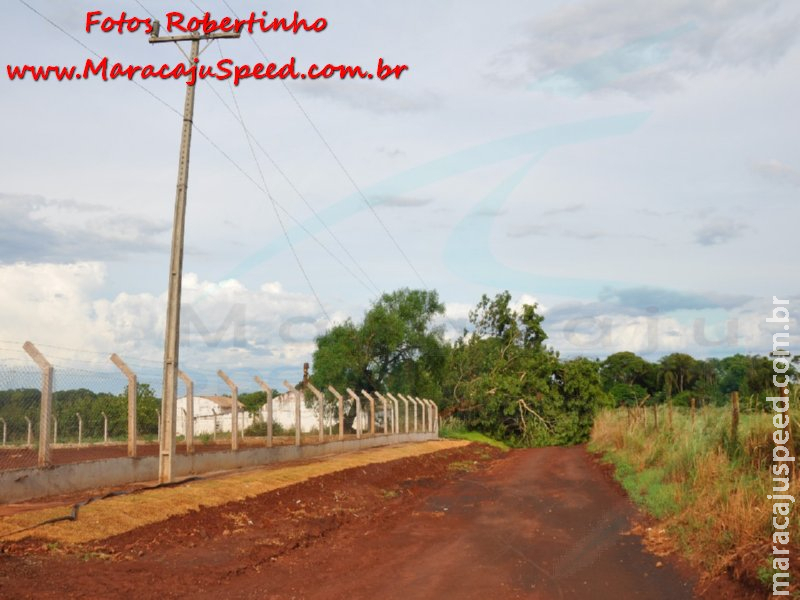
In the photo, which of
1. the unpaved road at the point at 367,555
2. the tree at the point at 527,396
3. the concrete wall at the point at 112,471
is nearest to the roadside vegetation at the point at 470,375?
the tree at the point at 527,396

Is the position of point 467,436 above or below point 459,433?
below

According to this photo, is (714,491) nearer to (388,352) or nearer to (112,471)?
(112,471)

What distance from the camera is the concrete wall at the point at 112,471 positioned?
13.3 meters

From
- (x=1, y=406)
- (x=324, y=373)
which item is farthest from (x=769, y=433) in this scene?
(x=324, y=373)

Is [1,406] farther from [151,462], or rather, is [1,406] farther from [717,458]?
[717,458]

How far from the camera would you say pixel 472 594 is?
885cm

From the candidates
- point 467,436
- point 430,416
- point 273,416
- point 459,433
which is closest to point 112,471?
point 430,416

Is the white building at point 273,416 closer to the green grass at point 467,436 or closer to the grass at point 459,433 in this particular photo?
the grass at point 459,433

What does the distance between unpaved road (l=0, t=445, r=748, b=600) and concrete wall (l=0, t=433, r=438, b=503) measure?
275cm

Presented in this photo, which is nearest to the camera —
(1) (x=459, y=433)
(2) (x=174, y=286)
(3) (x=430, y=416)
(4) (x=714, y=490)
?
(4) (x=714, y=490)

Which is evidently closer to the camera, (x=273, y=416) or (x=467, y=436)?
(x=467, y=436)

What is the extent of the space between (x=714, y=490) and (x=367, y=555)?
5.76 m

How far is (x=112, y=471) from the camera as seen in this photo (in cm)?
1612

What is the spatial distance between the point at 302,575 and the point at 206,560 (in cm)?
144
